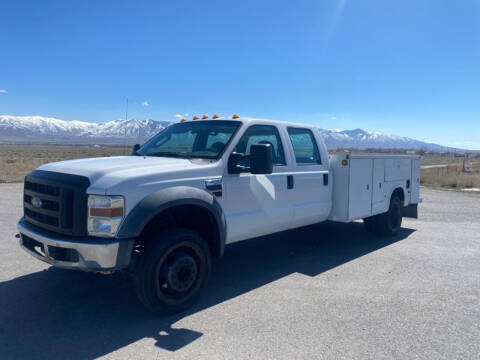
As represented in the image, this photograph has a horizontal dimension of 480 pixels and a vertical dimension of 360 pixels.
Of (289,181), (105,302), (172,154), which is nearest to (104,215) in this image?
(105,302)

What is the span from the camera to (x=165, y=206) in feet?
12.0

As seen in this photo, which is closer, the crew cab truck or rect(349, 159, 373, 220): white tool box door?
the crew cab truck

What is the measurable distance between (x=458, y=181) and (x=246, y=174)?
55.9 ft

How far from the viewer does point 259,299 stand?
4262 millimetres

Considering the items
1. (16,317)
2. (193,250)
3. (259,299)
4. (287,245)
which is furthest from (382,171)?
(16,317)

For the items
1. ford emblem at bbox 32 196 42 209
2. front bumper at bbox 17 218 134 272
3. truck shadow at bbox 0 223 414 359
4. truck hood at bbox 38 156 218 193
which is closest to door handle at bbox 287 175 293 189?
truck shadow at bbox 0 223 414 359

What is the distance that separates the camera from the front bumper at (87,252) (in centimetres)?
337

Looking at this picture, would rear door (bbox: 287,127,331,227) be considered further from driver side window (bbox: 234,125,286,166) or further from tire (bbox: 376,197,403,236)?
tire (bbox: 376,197,403,236)

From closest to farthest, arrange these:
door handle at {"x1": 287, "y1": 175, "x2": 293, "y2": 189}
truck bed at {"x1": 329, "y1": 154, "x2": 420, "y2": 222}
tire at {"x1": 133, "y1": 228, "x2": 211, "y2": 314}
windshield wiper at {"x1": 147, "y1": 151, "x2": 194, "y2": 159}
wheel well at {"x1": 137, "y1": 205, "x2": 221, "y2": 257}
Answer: tire at {"x1": 133, "y1": 228, "x2": 211, "y2": 314}, wheel well at {"x1": 137, "y1": 205, "x2": 221, "y2": 257}, windshield wiper at {"x1": 147, "y1": 151, "x2": 194, "y2": 159}, door handle at {"x1": 287, "y1": 175, "x2": 293, "y2": 189}, truck bed at {"x1": 329, "y1": 154, "x2": 420, "y2": 222}

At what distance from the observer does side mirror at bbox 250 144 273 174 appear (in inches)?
162

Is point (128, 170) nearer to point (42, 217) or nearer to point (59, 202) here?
point (59, 202)

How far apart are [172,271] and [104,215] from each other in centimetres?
88

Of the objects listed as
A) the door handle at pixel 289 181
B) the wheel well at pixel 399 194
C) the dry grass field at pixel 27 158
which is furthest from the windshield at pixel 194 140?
the wheel well at pixel 399 194

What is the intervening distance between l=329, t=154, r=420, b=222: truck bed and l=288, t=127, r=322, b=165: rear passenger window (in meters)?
0.42
